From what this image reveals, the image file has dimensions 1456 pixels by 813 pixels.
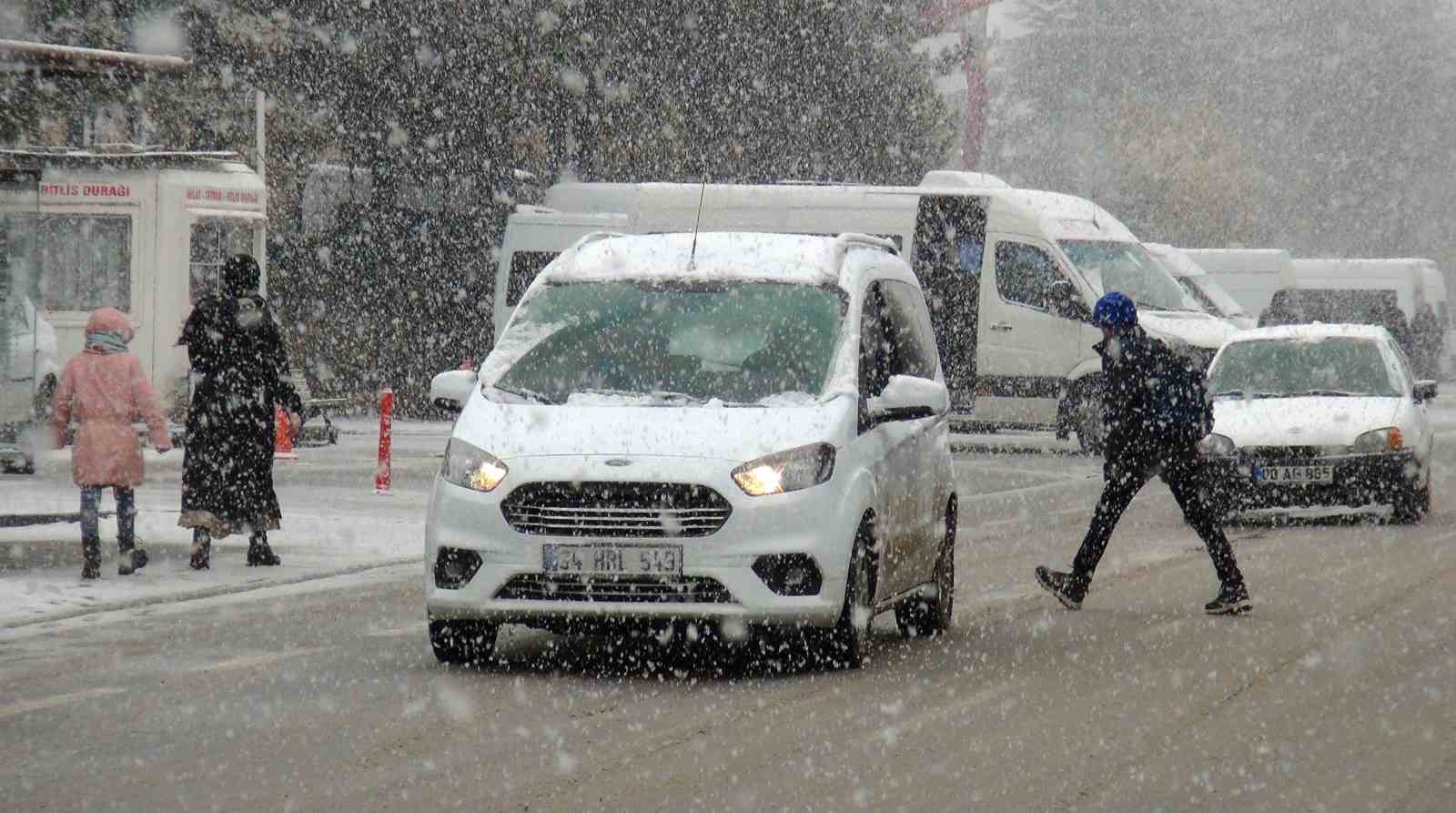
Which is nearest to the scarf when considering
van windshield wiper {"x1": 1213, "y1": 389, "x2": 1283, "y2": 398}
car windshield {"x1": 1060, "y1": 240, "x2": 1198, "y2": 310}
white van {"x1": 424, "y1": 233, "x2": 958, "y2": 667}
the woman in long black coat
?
the woman in long black coat

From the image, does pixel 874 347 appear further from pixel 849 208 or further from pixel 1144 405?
pixel 849 208

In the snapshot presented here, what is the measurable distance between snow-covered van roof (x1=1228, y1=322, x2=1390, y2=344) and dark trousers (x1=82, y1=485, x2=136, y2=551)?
10.3 meters

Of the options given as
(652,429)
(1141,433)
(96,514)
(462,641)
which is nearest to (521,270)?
(96,514)

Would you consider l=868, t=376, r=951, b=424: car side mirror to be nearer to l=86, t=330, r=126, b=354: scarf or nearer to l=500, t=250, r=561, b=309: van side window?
l=86, t=330, r=126, b=354: scarf

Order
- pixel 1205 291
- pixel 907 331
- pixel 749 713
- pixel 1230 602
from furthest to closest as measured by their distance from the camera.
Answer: pixel 1205 291, pixel 1230 602, pixel 907 331, pixel 749 713

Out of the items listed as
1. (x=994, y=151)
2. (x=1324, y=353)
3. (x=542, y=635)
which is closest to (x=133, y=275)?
(x=1324, y=353)

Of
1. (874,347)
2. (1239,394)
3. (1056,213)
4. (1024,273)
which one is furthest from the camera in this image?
(1056,213)

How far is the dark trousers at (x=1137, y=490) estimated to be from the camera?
43.3 feet

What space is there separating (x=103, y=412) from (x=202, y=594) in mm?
1180

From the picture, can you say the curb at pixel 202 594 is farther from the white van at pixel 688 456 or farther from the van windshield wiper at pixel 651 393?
the van windshield wiper at pixel 651 393

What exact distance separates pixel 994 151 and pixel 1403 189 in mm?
17421

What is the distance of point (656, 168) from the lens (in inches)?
1629

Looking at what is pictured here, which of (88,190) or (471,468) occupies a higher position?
(88,190)

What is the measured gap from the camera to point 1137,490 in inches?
519
